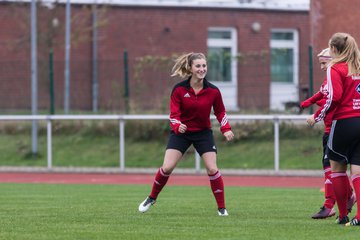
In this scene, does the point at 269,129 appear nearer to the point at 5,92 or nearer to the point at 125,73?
the point at 125,73

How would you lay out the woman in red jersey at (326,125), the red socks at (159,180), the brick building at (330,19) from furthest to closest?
1. the brick building at (330,19)
2. the red socks at (159,180)
3. the woman in red jersey at (326,125)

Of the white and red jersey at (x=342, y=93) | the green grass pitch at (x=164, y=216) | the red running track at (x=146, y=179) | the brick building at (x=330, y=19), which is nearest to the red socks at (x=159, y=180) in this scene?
the green grass pitch at (x=164, y=216)

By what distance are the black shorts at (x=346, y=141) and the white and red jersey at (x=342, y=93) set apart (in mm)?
76

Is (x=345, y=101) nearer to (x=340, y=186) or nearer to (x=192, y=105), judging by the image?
(x=340, y=186)

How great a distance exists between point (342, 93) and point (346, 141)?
489 mm

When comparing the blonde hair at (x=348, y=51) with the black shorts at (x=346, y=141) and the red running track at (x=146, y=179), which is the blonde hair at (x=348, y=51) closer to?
the black shorts at (x=346, y=141)

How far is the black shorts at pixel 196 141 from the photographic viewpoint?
11.8 m

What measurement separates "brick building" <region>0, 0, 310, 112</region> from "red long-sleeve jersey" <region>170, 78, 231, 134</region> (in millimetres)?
15208

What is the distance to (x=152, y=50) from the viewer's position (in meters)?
37.2

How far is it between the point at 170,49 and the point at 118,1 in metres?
2.64

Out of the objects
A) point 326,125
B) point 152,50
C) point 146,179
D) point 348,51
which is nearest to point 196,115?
point 326,125

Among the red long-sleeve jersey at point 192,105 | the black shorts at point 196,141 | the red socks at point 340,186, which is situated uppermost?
the red long-sleeve jersey at point 192,105

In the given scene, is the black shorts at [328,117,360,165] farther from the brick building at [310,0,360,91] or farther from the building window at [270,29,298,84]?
the brick building at [310,0,360,91]

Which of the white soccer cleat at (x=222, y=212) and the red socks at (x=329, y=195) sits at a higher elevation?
the red socks at (x=329, y=195)
